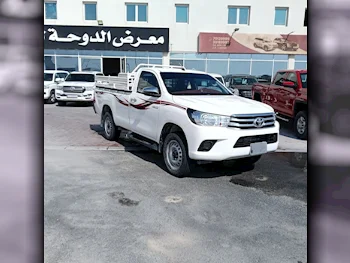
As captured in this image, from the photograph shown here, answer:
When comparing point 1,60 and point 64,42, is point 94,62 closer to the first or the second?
point 64,42

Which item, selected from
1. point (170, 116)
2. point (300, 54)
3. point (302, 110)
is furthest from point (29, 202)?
point (300, 54)

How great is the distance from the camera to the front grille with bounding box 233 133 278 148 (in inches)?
186

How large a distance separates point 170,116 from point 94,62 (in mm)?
20340

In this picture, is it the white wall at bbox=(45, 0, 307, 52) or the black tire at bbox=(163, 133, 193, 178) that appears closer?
the black tire at bbox=(163, 133, 193, 178)

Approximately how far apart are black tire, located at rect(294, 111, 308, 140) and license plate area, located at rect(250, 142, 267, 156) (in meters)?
4.06

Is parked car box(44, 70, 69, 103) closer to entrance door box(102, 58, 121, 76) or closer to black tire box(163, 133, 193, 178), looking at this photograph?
entrance door box(102, 58, 121, 76)

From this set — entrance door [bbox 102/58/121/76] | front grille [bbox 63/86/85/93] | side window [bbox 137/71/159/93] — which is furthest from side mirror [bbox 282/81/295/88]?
entrance door [bbox 102/58/121/76]

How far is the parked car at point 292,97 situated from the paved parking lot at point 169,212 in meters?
2.52

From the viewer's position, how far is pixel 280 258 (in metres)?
2.89

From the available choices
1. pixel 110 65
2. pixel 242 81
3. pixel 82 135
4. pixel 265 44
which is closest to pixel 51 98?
pixel 82 135

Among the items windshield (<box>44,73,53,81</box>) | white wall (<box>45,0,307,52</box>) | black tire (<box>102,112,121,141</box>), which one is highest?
white wall (<box>45,0,307,52</box>)

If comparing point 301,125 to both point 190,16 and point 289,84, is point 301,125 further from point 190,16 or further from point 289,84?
point 190,16

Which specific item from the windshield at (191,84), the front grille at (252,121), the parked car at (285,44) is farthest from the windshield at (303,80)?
the parked car at (285,44)

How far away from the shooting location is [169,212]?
12.6ft
